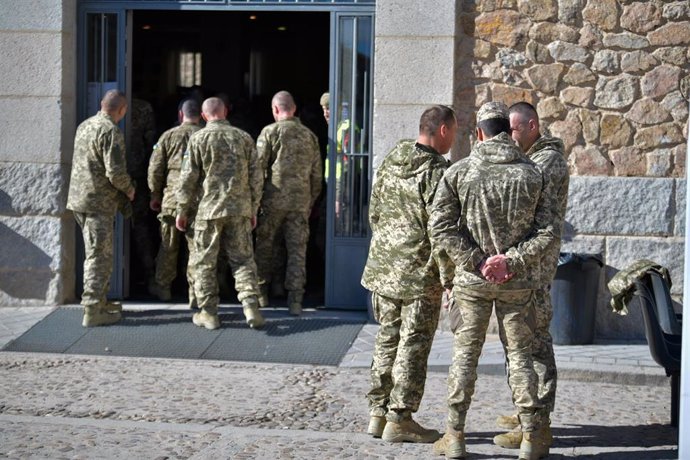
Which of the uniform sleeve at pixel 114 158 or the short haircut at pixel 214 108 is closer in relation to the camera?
the uniform sleeve at pixel 114 158

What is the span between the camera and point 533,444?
259 inches

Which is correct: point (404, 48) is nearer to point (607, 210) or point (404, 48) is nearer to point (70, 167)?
point (607, 210)

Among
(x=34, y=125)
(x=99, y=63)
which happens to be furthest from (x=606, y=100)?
(x=34, y=125)

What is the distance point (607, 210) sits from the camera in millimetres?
10047

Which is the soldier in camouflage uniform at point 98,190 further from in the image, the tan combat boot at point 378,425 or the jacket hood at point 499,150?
the jacket hood at point 499,150

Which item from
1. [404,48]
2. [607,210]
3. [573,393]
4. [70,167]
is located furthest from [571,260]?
[70,167]

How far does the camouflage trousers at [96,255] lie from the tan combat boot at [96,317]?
0.17 ft

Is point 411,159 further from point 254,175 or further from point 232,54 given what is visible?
point 232,54

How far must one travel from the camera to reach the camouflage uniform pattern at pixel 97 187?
10.1m

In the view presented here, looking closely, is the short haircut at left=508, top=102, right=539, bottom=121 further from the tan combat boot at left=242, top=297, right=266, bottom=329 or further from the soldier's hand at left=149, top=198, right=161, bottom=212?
the soldier's hand at left=149, top=198, right=161, bottom=212

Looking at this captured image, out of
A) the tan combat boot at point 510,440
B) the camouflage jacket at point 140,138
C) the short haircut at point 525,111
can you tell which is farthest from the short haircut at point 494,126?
the camouflage jacket at point 140,138

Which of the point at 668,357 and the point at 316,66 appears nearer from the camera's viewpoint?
the point at 668,357

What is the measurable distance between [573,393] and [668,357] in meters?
1.40

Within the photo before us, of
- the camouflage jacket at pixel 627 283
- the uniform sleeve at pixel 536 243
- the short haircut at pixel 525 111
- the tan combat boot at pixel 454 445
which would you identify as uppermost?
the short haircut at pixel 525 111
